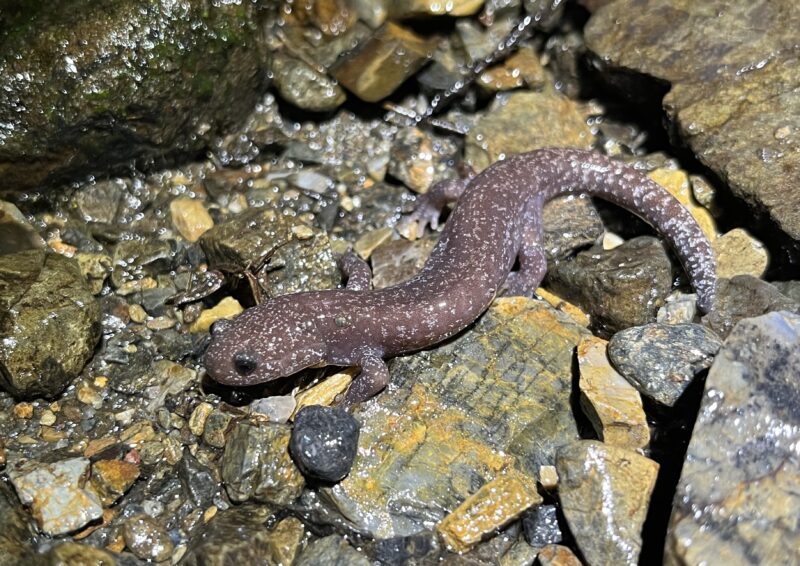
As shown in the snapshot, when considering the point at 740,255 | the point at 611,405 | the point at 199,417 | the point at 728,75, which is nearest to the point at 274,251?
the point at 199,417

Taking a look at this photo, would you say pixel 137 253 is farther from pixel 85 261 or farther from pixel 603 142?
pixel 603 142

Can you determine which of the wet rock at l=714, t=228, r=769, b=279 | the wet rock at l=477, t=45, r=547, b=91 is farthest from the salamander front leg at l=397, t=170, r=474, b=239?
the wet rock at l=714, t=228, r=769, b=279

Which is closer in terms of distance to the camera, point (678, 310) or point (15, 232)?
point (678, 310)

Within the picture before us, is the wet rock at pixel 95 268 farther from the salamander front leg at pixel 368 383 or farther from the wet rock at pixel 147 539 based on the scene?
the salamander front leg at pixel 368 383

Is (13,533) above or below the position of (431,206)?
above

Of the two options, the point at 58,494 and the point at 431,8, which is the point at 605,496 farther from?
the point at 431,8

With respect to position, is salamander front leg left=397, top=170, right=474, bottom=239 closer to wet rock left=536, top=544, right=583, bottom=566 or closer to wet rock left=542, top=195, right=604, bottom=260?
wet rock left=542, top=195, right=604, bottom=260

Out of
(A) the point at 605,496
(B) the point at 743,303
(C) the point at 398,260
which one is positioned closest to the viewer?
(A) the point at 605,496
